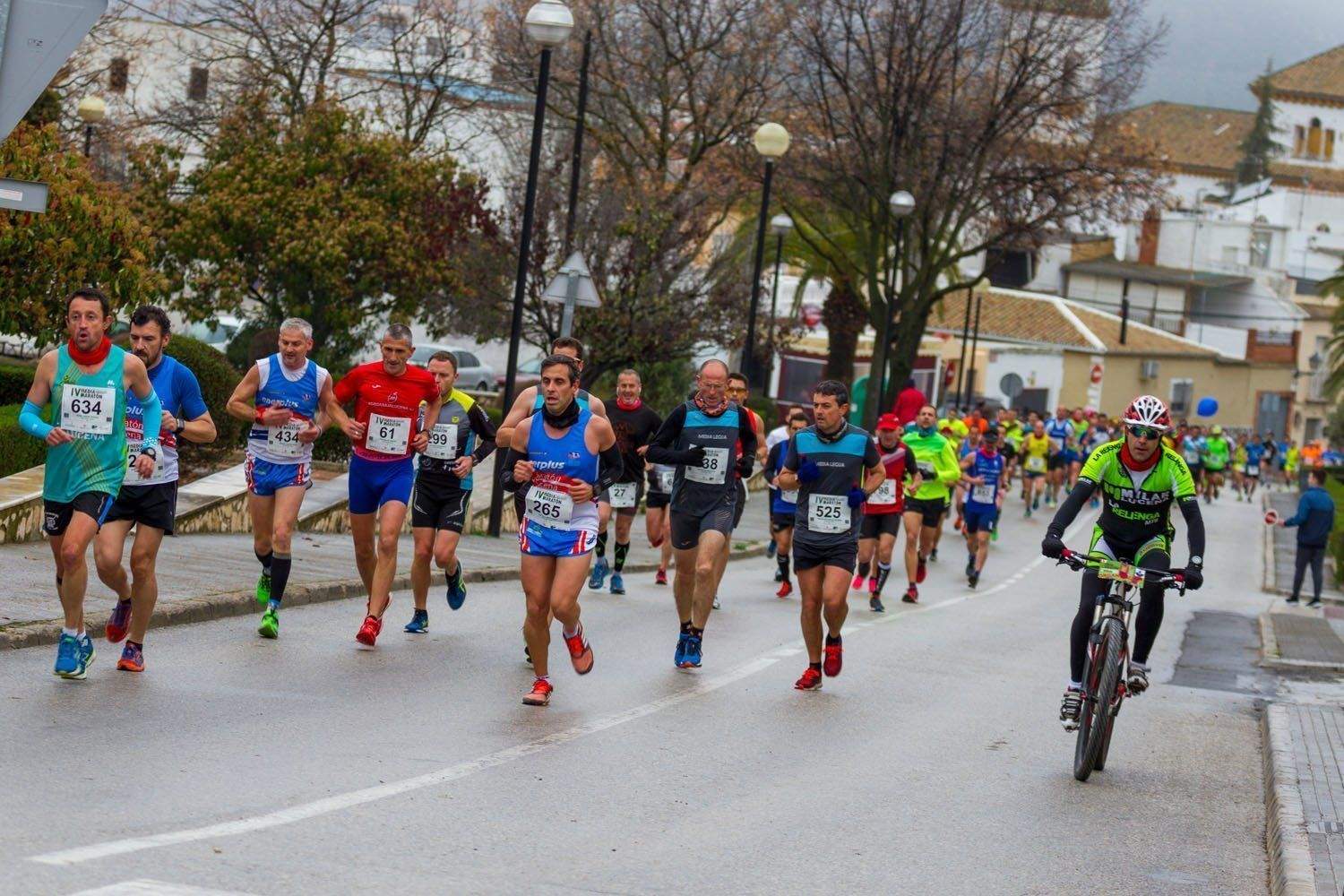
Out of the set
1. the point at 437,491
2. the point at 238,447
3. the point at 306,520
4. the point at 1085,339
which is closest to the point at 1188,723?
the point at 437,491

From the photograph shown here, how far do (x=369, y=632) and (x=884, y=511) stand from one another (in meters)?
7.97

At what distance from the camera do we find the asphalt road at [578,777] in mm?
6836

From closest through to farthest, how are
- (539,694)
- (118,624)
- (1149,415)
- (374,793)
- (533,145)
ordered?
(374,793) → (1149,415) → (539,694) → (118,624) → (533,145)

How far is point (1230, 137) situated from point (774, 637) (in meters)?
129

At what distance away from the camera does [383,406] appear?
1272 centimetres

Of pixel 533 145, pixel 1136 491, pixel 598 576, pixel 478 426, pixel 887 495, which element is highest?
pixel 533 145

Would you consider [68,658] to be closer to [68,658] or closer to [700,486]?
[68,658]

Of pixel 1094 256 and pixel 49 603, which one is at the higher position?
pixel 1094 256

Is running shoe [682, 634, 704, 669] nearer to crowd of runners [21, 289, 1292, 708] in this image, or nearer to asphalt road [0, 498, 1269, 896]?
crowd of runners [21, 289, 1292, 708]

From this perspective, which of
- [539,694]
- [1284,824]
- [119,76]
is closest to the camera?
[1284,824]

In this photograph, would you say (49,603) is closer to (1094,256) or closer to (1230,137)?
(1094,256)

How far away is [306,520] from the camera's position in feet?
65.5

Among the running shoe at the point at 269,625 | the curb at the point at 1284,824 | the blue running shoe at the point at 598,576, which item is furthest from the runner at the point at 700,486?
the blue running shoe at the point at 598,576

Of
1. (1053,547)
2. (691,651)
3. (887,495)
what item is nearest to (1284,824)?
(1053,547)
